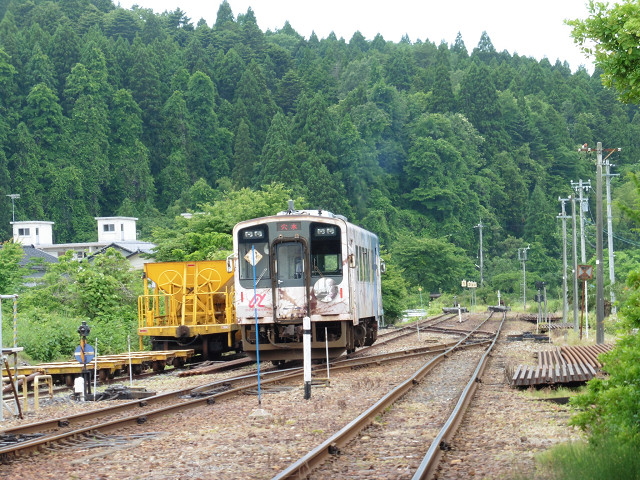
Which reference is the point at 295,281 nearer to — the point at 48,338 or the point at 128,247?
the point at 48,338

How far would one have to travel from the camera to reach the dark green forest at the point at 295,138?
10006 cm

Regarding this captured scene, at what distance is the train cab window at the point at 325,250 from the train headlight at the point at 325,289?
19 centimetres

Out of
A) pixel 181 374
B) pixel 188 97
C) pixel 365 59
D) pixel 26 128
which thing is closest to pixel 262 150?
pixel 188 97

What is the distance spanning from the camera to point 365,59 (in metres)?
149

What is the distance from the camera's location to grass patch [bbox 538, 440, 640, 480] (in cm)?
663

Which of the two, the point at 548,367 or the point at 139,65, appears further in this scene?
the point at 139,65

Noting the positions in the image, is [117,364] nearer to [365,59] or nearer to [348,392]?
[348,392]

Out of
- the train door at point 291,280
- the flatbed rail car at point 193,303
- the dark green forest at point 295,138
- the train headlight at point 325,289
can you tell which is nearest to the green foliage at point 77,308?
the flatbed rail car at point 193,303

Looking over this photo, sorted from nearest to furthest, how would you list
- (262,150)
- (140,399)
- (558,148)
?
1. (140,399)
2. (262,150)
3. (558,148)

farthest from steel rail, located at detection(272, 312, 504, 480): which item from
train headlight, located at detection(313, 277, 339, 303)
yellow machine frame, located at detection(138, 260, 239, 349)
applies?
yellow machine frame, located at detection(138, 260, 239, 349)

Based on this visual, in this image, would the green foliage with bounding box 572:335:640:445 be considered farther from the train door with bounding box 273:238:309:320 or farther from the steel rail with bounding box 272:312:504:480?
the train door with bounding box 273:238:309:320

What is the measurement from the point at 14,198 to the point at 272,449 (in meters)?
93.8

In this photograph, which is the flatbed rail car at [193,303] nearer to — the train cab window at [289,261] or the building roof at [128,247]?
the train cab window at [289,261]

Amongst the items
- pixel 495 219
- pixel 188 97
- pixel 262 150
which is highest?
pixel 188 97
